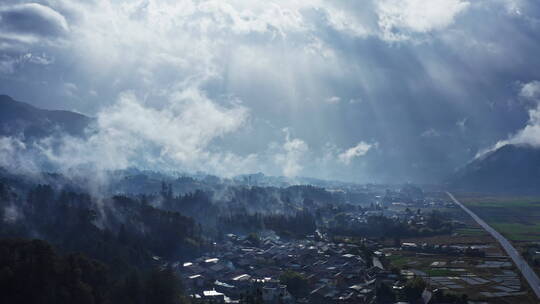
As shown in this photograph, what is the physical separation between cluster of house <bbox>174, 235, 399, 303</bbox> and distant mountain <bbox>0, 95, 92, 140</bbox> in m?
125

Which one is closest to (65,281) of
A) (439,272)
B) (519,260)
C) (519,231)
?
(439,272)

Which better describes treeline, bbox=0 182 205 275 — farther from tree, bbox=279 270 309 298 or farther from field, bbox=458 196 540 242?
field, bbox=458 196 540 242

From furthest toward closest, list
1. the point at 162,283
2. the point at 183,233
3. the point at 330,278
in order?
the point at 183,233, the point at 330,278, the point at 162,283

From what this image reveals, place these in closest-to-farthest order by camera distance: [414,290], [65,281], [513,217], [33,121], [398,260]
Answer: [65,281] → [414,290] → [398,260] → [513,217] → [33,121]

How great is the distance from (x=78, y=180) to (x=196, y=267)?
62533 millimetres

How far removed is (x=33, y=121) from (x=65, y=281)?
517 feet

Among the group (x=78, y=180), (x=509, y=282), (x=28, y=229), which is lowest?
(x=509, y=282)

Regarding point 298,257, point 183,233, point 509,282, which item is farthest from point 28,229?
point 509,282

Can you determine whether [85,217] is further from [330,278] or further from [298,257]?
[330,278]

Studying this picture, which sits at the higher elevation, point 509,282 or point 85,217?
point 85,217

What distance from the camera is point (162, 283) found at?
36594 mm

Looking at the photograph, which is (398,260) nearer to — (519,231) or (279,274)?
(279,274)

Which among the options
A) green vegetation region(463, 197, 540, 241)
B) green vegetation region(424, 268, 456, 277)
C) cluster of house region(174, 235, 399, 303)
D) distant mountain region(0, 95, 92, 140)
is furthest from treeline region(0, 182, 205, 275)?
distant mountain region(0, 95, 92, 140)

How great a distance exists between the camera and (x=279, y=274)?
1971 inches
